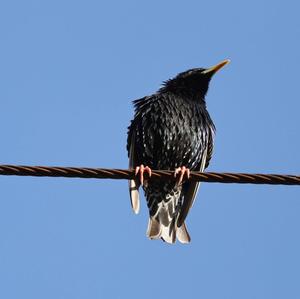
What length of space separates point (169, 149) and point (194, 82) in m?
1.03

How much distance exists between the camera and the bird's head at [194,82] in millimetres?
8180

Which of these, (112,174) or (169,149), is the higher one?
(169,149)

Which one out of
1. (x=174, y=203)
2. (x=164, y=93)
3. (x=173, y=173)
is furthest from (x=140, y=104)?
(x=173, y=173)

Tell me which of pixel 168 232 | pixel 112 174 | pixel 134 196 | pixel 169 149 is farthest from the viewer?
pixel 169 149

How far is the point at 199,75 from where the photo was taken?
828 cm

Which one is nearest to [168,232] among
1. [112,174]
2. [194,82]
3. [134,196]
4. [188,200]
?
[188,200]

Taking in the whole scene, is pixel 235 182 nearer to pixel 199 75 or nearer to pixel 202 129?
pixel 202 129

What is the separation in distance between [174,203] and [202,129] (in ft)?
2.40

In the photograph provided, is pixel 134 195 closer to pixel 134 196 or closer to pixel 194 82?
pixel 134 196

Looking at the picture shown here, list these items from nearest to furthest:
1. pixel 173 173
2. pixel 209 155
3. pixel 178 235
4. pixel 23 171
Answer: pixel 23 171 → pixel 173 173 → pixel 178 235 → pixel 209 155

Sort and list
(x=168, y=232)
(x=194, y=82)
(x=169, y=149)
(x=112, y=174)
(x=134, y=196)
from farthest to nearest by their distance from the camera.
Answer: (x=194, y=82)
(x=169, y=149)
(x=168, y=232)
(x=134, y=196)
(x=112, y=174)

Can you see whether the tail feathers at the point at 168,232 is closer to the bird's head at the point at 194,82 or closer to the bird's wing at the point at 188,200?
the bird's wing at the point at 188,200

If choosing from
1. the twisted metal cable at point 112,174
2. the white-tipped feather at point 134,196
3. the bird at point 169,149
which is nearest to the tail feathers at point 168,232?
the bird at point 169,149

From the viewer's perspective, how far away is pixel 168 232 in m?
7.34
